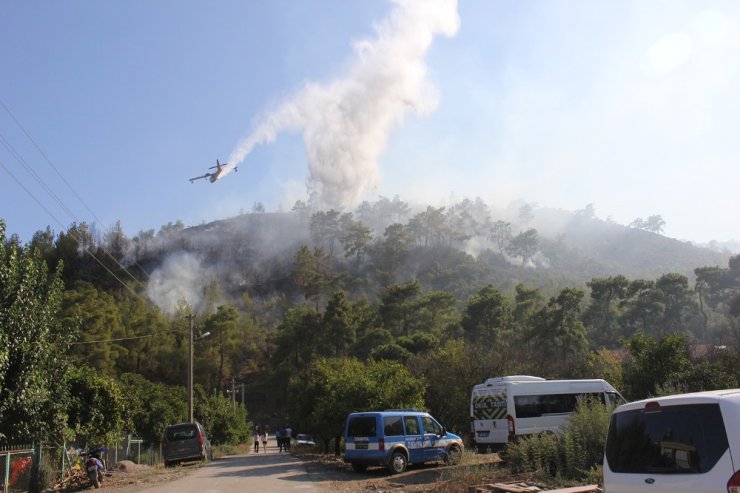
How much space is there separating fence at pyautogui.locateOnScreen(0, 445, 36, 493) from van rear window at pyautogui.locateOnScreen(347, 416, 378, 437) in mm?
8707

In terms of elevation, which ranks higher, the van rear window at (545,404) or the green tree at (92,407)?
the green tree at (92,407)

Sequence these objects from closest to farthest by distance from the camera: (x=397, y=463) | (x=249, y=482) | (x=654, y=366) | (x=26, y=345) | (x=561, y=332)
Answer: (x=26, y=345)
(x=249, y=482)
(x=397, y=463)
(x=654, y=366)
(x=561, y=332)

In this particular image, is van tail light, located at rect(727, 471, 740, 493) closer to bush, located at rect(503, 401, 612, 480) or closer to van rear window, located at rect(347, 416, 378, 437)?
bush, located at rect(503, 401, 612, 480)

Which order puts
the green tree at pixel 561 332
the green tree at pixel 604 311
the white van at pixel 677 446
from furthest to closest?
the green tree at pixel 604 311 → the green tree at pixel 561 332 → the white van at pixel 677 446

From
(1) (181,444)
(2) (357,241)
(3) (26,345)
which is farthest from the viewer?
(2) (357,241)

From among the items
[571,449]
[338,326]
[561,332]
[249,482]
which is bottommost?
[249,482]

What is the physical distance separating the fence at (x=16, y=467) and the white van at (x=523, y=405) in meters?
12.1

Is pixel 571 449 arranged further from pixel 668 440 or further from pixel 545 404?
pixel 668 440

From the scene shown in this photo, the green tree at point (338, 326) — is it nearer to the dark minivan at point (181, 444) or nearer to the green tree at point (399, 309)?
the green tree at point (399, 309)

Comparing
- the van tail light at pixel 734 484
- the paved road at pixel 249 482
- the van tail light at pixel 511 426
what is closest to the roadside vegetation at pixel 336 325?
the van tail light at pixel 511 426

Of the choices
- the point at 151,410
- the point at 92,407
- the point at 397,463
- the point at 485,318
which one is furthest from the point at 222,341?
the point at 397,463

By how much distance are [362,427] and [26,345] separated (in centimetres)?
944

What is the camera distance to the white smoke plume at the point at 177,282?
10133 centimetres

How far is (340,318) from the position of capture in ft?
217
